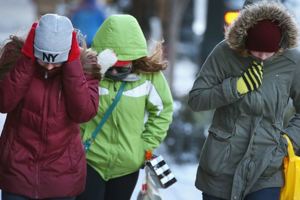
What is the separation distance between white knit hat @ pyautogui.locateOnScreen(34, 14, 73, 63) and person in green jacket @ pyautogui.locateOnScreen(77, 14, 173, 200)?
2.52 feet

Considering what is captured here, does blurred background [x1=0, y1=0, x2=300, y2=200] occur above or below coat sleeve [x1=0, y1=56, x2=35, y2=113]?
below

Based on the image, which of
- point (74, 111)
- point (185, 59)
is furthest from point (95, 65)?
point (185, 59)

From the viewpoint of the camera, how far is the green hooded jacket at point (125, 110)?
489 centimetres

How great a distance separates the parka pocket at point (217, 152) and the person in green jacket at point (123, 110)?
527 mm

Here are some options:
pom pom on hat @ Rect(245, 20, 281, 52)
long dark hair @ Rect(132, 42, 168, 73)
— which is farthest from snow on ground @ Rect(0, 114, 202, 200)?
pom pom on hat @ Rect(245, 20, 281, 52)

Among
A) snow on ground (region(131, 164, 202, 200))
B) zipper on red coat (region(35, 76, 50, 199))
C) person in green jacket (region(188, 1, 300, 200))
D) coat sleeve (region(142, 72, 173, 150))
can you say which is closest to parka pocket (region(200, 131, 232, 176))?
person in green jacket (region(188, 1, 300, 200))

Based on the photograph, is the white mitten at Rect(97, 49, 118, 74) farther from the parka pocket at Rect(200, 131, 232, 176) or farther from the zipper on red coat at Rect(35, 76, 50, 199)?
the parka pocket at Rect(200, 131, 232, 176)

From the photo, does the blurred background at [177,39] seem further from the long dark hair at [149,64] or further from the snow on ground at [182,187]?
the long dark hair at [149,64]

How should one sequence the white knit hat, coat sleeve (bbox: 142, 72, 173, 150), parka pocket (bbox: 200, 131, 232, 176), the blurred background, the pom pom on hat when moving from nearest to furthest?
the white knit hat < the pom pom on hat < parka pocket (bbox: 200, 131, 232, 176) < coat sleeve (bbox: 142, 72, 173, 150) < the blurred background

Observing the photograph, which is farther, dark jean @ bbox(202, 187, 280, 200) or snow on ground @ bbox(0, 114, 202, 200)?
snow on ground @ bbox(0, 114, 202, 200)

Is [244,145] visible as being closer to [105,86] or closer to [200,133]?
[105,86]

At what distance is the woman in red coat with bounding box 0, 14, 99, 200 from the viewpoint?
13.7 feet

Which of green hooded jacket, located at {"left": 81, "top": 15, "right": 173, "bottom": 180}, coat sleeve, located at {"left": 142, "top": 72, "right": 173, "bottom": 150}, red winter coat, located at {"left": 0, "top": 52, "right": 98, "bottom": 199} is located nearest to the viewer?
red winter coat, located at {"left": 0, "top": 52, "right": 98, "bottom": 199}

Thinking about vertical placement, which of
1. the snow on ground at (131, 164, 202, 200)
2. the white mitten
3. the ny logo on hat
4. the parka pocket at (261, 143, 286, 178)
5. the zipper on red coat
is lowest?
the snow on ground at (131, 164, 202, 200)
